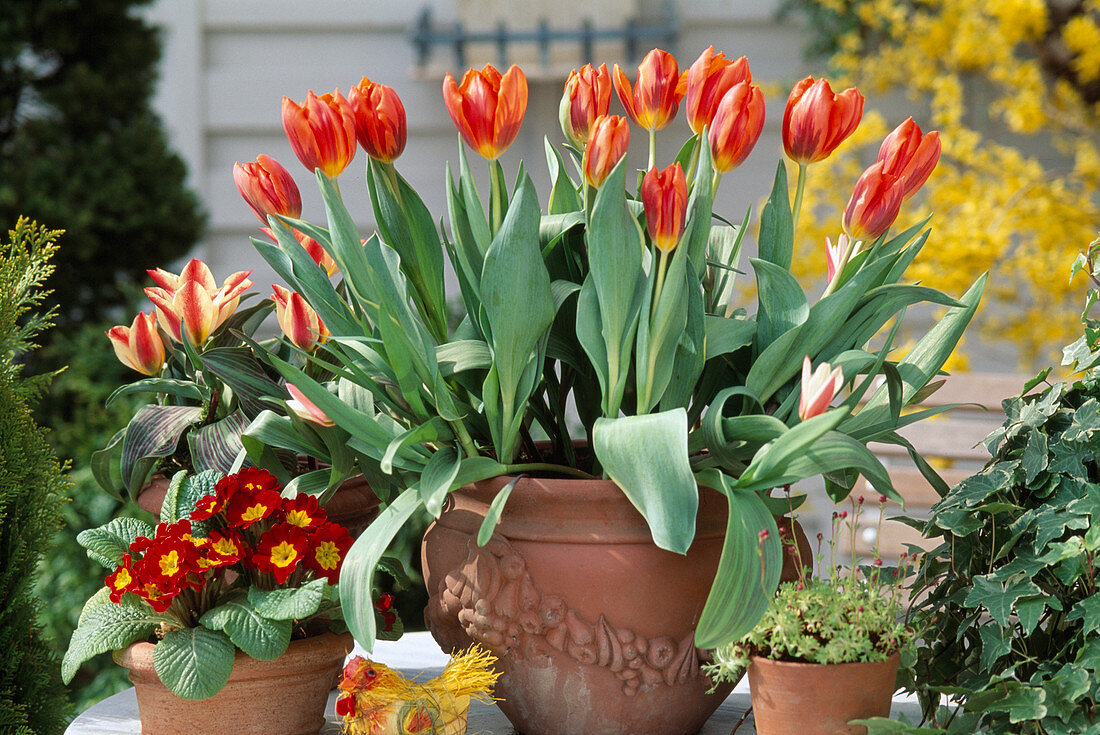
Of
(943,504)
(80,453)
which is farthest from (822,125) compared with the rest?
(80,453)

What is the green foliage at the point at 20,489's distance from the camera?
36.5 inches

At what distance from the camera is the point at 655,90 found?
73 cm

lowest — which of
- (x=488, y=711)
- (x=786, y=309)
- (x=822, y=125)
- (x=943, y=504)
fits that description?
(x=488, y=711)

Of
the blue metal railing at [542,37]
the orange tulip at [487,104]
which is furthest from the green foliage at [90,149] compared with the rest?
the orange tulip at [487,104]

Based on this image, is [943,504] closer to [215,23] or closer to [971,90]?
[971,90]

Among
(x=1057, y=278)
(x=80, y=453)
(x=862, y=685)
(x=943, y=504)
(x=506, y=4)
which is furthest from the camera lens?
(x=506, y=4)

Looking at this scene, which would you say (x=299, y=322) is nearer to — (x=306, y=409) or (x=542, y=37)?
(x=306, y=409)

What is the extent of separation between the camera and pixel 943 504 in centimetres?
73

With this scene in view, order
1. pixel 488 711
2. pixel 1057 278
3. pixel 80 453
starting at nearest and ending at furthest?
1. pixel 488 711
2. pixel 80 453
3. pixel 1057 278

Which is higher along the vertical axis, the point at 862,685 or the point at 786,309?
the point at 786,309

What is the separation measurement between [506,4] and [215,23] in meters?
0.92

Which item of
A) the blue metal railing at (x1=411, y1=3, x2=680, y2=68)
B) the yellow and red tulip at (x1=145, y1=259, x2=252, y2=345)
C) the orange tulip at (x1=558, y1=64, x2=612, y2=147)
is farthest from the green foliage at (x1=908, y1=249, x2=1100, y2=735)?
the blue metal railing at (x1=411, y1=3, x2=680, y2=68)

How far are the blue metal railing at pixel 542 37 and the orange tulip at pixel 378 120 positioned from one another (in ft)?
7.63

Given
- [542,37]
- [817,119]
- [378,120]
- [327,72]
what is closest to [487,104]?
[378,120]
